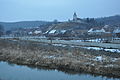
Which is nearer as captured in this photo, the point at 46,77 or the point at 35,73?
the point at 46,77

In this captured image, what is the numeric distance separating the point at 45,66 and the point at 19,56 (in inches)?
218

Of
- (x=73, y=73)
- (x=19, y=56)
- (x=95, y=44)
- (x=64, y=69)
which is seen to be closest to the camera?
(x=73, y=73)

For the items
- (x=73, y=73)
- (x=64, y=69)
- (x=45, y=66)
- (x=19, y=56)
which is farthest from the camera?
(x=19, y=56)

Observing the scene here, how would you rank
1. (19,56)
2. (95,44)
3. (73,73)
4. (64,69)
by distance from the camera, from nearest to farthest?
1. (73,73)
2. (64,69)
3. (19,56)
4. (95,44)

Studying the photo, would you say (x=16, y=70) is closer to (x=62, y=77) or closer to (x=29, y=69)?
(x=29, y=69)

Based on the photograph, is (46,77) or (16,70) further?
(16,70)

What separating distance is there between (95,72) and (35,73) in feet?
18.2

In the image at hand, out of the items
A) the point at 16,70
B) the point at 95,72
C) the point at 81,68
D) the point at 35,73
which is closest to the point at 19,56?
the point at 16,70

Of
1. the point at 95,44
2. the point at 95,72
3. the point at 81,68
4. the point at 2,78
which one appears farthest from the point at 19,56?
the point at 95,44

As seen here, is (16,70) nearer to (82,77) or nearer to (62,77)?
(62,77)

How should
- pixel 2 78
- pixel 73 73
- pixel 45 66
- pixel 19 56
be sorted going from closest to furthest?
pixel 2 78 → pixel 73 73 → pixel 45 66 → pixel 19 56

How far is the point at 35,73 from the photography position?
53.5 feet

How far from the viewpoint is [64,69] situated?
16.8 m

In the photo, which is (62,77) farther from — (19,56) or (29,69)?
(19,56)
